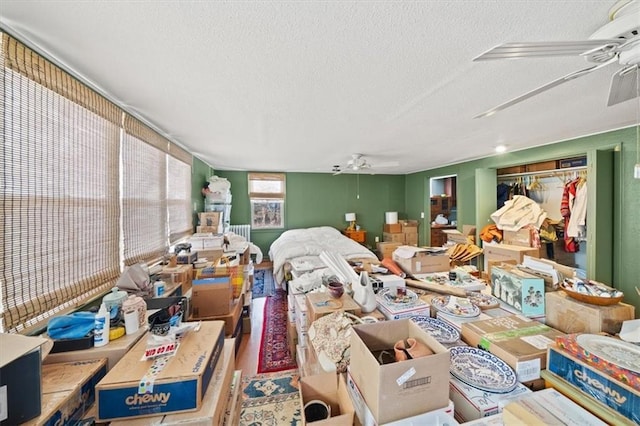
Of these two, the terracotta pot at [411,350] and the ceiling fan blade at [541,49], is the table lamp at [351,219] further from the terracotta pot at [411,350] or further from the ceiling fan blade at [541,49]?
the ceiling fan blade at [541,49]

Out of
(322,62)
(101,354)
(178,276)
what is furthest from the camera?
(178,276)

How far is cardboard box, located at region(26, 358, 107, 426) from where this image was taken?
84 centimetres

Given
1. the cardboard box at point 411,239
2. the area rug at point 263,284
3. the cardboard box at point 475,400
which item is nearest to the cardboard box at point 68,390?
the cardboard box at point 475,400

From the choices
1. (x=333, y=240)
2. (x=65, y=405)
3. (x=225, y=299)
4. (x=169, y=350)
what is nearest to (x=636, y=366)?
(x=169, y=350)

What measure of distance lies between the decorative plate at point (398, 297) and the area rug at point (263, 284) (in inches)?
95.3

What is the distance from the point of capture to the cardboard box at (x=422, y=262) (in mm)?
2377

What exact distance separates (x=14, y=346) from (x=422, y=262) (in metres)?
2.65

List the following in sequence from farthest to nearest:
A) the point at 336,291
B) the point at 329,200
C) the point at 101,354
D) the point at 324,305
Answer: the point at 329,200 → the point at 336,291 → the point at 324,305 → the point at 101,354

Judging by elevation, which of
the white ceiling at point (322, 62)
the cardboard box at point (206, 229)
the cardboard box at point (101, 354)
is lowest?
the cardboard box at point (101, 354)

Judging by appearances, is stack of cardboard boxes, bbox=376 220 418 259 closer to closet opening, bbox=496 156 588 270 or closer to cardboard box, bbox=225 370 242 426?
closet opening, bbox=496 156 588 270

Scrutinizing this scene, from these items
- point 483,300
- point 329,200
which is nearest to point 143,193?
point 483,300

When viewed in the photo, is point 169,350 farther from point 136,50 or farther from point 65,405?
point 136,50

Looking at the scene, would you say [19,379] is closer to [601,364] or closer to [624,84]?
[601,364]

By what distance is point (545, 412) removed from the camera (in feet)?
2.55
